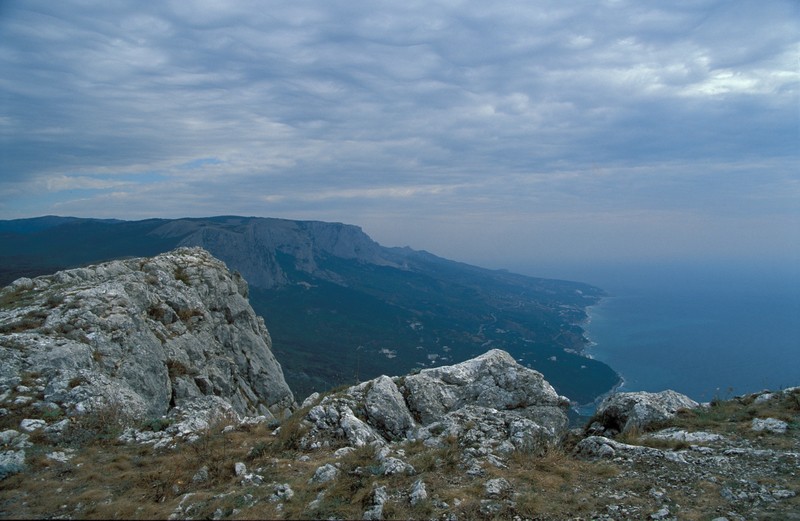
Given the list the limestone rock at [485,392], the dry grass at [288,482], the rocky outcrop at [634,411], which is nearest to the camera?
the dry grass at [288,482]

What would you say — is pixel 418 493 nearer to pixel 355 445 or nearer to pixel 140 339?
pixel 355 445

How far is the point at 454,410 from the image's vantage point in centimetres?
1653

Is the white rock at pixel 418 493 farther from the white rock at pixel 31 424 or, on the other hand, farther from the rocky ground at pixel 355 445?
the white rock at pixel 31 424

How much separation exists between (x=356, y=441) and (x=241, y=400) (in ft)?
56.9

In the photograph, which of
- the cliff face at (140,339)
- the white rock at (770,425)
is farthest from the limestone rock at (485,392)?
the cliff face at (140,339)

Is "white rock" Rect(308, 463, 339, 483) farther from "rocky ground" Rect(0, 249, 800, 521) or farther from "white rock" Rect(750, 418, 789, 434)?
"white rock" Rect(750, 418, 789, 434)

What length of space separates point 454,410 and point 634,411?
6.56m

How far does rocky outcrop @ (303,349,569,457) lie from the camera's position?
12.2 metres

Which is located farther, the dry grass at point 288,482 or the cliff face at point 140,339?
the cliff face at point 140,339

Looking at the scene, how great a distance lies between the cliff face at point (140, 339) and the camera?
15.0 m

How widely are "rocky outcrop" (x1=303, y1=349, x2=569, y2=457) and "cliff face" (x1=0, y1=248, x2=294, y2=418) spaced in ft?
25.9

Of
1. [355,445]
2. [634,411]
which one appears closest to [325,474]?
[355,445]

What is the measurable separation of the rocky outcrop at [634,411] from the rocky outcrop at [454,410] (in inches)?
63.7

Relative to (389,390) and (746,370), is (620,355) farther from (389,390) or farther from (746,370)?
(389,390)
